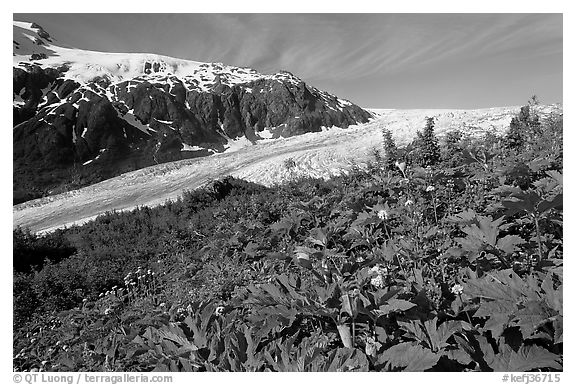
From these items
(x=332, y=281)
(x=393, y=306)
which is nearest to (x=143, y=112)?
(x=332, y=281)

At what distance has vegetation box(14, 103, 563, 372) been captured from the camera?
2.19 m

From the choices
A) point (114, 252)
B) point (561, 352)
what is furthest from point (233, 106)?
point (561, 352)

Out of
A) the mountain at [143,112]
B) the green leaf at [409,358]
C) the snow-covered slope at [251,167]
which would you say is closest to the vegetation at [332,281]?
the green leaf at [409,358]

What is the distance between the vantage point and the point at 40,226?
827 centimetres

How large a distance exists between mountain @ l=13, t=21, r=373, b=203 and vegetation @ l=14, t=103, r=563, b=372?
2.86 metres

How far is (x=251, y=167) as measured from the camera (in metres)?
10.9

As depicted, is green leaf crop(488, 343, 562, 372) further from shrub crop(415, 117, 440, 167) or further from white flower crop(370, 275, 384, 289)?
shrub crop(415, 117, 440, 167)

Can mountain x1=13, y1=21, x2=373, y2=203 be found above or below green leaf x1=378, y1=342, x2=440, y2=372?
above

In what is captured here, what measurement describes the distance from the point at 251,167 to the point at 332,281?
27.7ft

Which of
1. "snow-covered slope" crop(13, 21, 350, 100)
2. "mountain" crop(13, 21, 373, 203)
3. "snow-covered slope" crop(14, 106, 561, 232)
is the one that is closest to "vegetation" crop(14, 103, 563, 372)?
"snow-covered slope" crop(14, 106, 561, 232)

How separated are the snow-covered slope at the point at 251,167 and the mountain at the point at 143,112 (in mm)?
771

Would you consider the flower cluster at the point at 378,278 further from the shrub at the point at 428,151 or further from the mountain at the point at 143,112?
the mountain at the point at 143,112

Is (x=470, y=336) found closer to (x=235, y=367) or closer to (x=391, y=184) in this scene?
(x=235, y=367)

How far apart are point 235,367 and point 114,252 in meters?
5.10
